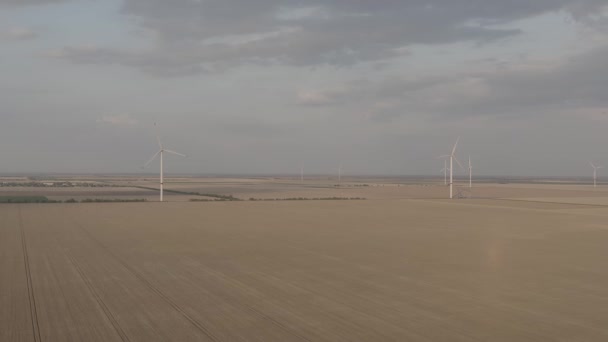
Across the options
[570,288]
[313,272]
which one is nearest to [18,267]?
[313,272]

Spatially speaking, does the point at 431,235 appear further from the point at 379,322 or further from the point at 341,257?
the point at 379,322

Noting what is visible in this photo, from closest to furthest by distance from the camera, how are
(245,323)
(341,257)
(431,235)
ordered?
1. (245,323)
2. (341,257)
3. (431,235)

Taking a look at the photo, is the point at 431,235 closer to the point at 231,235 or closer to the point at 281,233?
the point at 281,233

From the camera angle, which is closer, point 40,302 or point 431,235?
point 40,302

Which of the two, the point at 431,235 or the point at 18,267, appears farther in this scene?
the point at 431,235

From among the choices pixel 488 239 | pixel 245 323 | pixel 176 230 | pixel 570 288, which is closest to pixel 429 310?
pixel 245 323

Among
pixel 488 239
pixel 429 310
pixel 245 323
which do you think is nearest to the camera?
pixel 245 323
